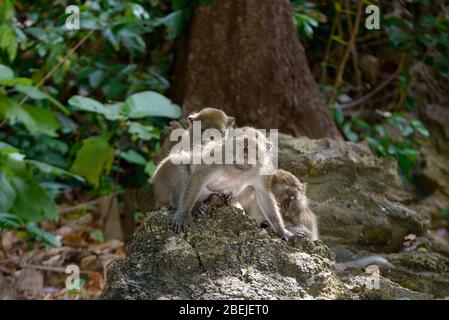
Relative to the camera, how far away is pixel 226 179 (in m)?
4.31

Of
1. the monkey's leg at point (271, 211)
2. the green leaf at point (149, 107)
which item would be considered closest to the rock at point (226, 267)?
the monkey's leg at point (271, 211)

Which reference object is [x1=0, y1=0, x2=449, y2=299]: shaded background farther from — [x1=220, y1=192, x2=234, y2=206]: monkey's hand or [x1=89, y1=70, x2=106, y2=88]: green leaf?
[x1=220, y1=192, x2=234, y2=206]: monkey's hand

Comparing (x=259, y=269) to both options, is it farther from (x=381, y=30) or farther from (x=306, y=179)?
A: (x=381, y=30)

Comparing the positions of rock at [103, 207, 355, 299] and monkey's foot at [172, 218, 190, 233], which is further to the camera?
monkey's foot at [172, 218, 190, 233]

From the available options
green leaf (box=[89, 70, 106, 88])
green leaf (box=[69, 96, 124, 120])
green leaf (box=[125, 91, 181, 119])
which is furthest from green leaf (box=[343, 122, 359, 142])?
green leaf (box=[69, 96, 124, 120])

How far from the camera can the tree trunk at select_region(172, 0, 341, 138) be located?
747cm

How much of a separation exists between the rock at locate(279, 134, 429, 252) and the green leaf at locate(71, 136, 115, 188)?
193cm

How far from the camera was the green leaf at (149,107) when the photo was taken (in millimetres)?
6473

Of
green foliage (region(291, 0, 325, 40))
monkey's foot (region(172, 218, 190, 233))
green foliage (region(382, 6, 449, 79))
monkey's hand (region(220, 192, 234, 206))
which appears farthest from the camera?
green foliage (region(382, 6, 449, 79))

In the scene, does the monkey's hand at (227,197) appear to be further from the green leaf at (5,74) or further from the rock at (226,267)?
the green leaf at (5,74)

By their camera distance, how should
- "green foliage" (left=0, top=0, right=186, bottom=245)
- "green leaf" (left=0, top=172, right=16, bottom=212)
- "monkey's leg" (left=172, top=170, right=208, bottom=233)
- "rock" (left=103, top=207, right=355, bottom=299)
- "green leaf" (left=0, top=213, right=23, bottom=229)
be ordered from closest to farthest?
"rock" (left=103, top=207, right=355, bottom=299) < "monkey's leg" (left=172, top=170, right=208, bottom=233) < "green leaf" (left=0, top=213, right=23, bottom=229) < "green leaf" (left=0, top=172, right=16, bottom=212) < "green foliage" (left=0, top=0, right=186, bottom=245)

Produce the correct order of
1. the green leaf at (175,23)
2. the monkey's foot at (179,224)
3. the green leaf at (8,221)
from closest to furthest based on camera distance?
the monkey's foot at (179,224) < the green leaf at (8,221) < the green leaf at (175,23)

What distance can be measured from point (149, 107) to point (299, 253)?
3.04 m

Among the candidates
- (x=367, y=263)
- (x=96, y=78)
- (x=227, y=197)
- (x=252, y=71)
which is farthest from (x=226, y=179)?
(x=96, y=78)
